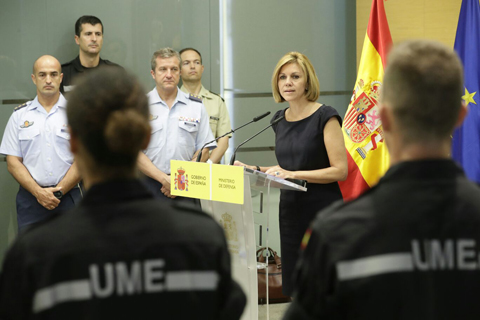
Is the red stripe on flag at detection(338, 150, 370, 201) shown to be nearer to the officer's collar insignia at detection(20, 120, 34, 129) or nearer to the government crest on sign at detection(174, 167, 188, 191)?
the government crest on sign at detection(174, 167, 188, 191)

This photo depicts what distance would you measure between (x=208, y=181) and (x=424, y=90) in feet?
6.63

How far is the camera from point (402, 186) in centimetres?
115

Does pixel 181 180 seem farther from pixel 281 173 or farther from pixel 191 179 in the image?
pixel 281 173

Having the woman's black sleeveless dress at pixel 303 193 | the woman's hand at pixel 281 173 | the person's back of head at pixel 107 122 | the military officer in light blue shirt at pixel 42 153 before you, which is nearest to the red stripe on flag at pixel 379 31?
the woman's black sleeveless dress at pixel 303 193

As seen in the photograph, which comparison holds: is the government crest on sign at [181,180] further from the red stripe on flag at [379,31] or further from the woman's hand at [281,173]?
the red stripe on flag at [379,31]

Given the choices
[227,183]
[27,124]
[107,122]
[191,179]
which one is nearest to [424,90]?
[107,122]

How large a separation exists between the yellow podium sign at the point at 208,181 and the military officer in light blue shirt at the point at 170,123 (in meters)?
0.86

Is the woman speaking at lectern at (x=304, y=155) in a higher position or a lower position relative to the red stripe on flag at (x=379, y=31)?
lower

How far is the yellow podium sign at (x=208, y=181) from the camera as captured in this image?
116 inches

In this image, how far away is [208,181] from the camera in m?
3.09

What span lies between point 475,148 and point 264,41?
2085 mm

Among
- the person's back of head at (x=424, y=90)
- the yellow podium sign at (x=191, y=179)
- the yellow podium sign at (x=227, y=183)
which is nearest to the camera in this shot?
the person's back of head at (x=424, y=90)

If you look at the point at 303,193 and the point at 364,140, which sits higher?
the point at 364,140

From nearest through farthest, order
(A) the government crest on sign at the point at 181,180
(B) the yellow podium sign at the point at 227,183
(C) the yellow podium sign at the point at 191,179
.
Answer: (B) the yellow podium sign at the point at 227,183, (C) the yellow podium sign at the point at 191,179, (A) the government crest on sign at the point at 181,180
